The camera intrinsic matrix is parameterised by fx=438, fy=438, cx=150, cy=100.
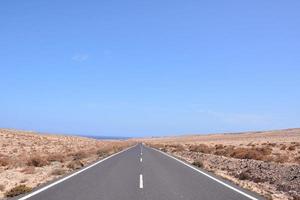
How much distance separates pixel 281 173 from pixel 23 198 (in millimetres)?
13580

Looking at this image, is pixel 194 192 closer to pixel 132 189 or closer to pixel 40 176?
pixel 132 189

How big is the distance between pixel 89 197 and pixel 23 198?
1.82 meters

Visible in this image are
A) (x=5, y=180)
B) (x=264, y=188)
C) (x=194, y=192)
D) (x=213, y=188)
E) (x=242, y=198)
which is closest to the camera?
(x=242, y=198)

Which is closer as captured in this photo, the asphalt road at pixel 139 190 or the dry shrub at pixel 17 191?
the asphalt road at pixel 139 190

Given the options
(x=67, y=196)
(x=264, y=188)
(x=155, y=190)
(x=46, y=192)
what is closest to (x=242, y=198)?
(x=155, y=190)

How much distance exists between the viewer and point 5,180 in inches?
712

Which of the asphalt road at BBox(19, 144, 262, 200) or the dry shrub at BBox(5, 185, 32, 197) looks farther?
the dry shrub at BBox(5, 185, 32, 197)

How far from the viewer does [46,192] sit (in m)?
13.5

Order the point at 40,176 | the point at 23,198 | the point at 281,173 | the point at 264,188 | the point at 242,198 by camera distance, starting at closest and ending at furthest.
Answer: the point at 23,198 < the point at 242,198 < the point at 264,188 < the point at 40,176 < the point at 281,173

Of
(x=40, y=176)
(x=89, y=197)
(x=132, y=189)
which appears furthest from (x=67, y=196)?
(x=40, y=176)

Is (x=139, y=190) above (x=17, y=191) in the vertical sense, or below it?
below

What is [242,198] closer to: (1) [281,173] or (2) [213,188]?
(2) [213,188]

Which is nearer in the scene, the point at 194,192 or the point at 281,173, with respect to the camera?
the point at 194,192

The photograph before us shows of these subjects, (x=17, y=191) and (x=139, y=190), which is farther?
(x=139, y=190)
